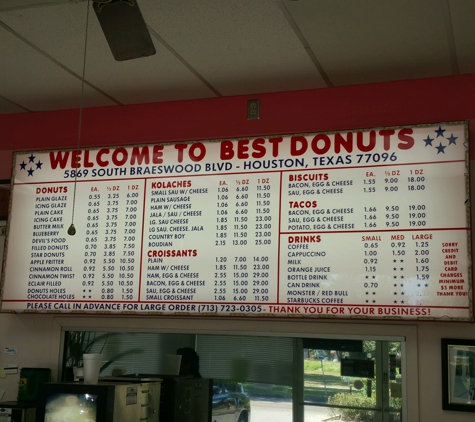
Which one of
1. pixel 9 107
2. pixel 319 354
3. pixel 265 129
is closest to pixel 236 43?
pixel 265 129

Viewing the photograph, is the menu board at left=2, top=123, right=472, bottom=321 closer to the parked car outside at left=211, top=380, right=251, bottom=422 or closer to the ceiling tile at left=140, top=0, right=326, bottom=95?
the ceiling tile at left=140, top=0, right=326, bottom=95

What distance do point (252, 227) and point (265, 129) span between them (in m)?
0.56

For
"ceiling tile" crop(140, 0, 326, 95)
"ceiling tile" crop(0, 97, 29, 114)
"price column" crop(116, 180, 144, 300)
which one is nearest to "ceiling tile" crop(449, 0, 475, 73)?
"ceiling tile" crop(140, 0, 326, 95)

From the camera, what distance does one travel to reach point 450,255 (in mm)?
2908

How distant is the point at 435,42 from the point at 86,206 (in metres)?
2.00

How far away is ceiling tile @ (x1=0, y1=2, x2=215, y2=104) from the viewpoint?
275 cm

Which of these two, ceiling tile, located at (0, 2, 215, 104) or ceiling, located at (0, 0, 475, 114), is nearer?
ceiling, located at (0, 0, 475, 114)

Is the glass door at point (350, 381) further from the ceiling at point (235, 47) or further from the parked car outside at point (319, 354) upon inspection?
the ceiling at point (235, 47)

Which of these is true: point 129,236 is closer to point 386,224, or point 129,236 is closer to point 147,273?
point 147,273

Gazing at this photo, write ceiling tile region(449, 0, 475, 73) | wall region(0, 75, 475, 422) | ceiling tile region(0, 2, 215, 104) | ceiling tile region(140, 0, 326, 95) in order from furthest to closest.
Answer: wall region(0, 75, 475, 422) → ceiling tile region(0, 2, 215, 104) → ceiling tile region(140, 0, 326, 95) → ceiling tile region(449, 0, 475, 73)

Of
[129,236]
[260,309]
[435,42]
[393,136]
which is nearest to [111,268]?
[129,236]

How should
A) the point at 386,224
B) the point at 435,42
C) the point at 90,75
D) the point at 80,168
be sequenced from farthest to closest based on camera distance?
the point at 80,168 → the point at 90,75 → the point at 386,224 → the point at 435,42

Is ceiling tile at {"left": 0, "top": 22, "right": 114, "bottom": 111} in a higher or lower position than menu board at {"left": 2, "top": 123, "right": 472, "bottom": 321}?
higher

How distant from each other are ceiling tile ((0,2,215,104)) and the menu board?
317 mm
